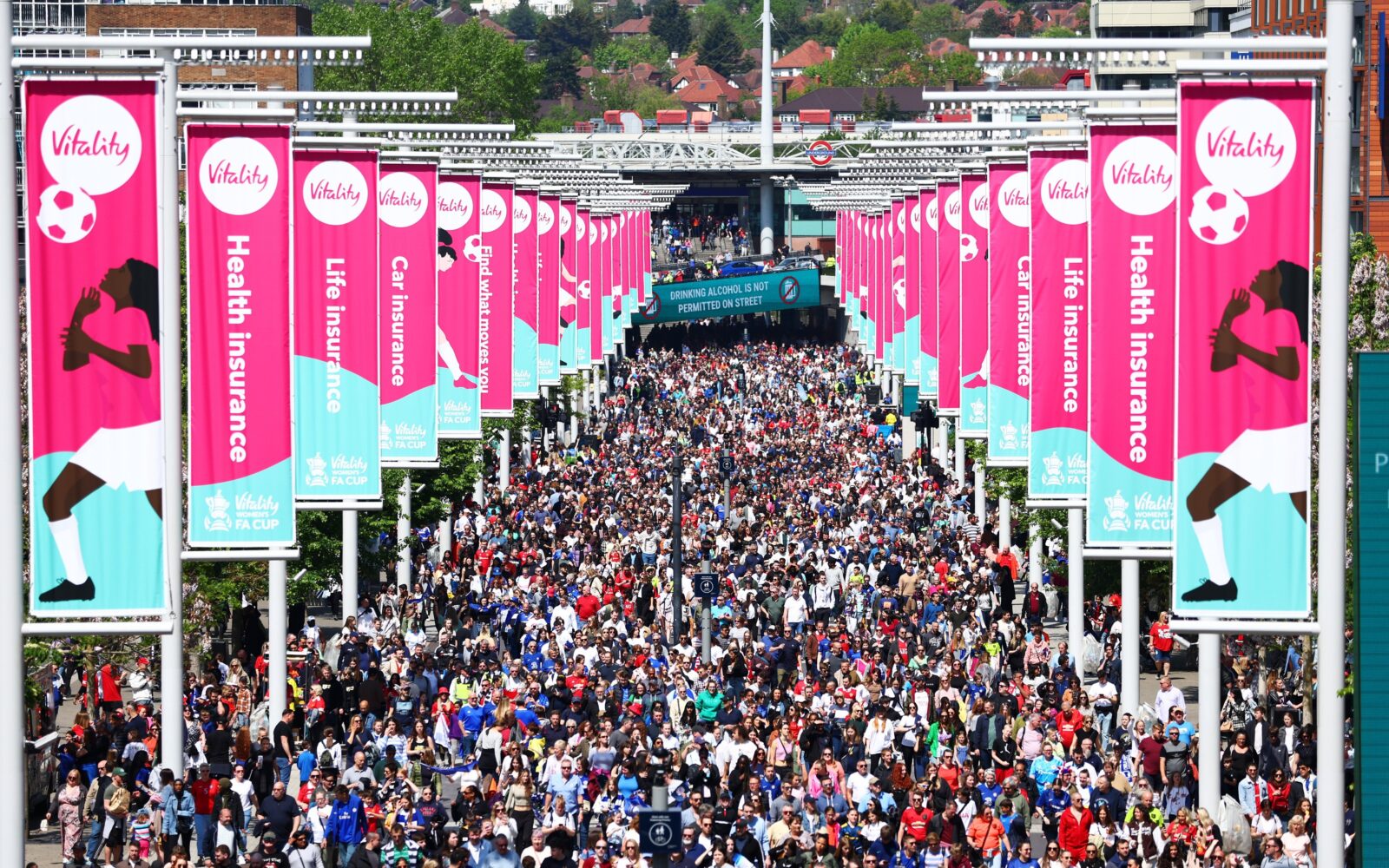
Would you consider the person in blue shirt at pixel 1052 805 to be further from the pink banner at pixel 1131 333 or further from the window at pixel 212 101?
the window at pixel 212 101

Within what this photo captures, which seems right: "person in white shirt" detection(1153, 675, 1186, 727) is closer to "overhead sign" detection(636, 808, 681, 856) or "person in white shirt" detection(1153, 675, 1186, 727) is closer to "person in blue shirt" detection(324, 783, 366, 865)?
"overhead sign" detection(636, 808, 681, 856)

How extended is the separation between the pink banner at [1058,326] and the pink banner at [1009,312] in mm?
3987

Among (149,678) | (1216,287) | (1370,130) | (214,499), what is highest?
(1370,130)

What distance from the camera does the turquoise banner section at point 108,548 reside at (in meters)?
15.3

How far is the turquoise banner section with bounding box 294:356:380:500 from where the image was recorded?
2638cm

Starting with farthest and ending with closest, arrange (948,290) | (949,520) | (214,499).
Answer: (949,520)
(948,290)
(214,499)

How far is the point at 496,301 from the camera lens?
128 ft

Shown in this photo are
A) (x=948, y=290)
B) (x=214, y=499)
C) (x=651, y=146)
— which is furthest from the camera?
(x=651, y=146)

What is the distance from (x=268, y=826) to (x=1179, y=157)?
1125 cm

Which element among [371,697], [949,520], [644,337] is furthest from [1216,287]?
[644,337]

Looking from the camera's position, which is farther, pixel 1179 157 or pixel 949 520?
pixel 949 520

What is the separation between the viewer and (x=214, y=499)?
22.0 m

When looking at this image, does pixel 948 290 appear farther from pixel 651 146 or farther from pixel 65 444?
pixel 651 146

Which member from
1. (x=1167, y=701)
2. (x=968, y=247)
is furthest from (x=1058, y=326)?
(x=968, y=247)
